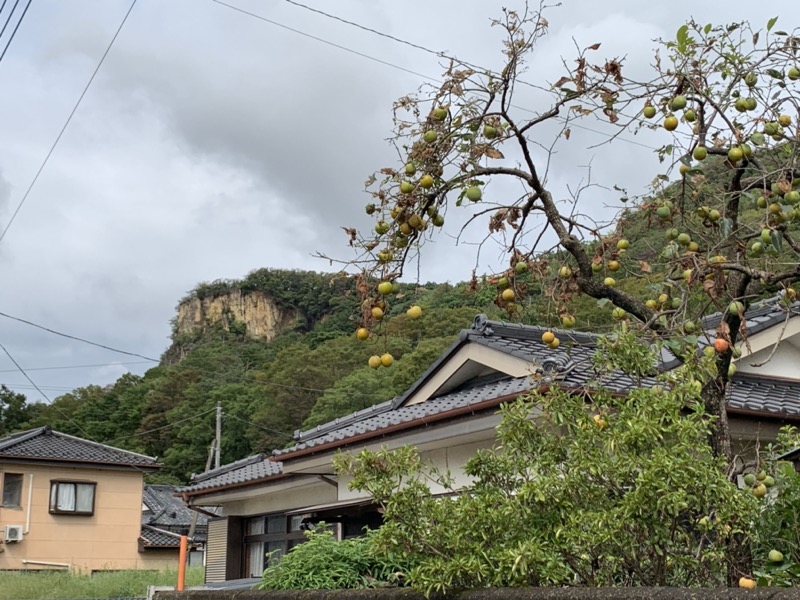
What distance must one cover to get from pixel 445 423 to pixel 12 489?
22.4 meters

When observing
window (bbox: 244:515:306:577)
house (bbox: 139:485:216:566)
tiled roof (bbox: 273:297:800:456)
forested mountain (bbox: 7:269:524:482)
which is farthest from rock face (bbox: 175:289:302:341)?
tiled roof (bbox: 273:297:800:456)

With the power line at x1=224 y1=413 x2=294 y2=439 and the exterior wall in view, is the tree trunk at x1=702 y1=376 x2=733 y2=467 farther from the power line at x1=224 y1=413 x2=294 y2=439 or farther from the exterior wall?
the power line at x1=224 y1=413 x2=294 y2=439

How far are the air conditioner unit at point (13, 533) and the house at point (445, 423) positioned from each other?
12.8 m

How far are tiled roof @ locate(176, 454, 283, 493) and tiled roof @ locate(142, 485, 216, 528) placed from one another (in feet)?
56.9

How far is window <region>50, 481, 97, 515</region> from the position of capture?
2780cm

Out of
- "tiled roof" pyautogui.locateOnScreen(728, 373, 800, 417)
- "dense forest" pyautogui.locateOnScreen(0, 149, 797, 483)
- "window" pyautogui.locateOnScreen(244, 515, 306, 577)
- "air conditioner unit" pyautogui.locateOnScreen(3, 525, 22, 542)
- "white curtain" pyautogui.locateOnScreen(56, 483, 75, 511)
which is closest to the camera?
"tiled roof" pyautogui.locateOnScreen(728, 373, 800, 417)

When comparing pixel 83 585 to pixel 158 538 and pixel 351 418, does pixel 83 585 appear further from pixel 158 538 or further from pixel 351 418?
pixel 158 538

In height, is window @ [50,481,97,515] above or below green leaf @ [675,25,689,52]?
below

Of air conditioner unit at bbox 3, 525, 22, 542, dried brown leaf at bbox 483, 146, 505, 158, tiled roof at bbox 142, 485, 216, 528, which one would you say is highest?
dried brown leaf at bbox 483, 146, 505, 158

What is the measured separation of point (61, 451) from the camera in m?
28.5

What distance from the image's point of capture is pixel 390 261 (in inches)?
166

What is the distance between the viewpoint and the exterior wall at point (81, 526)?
2703 centimetres

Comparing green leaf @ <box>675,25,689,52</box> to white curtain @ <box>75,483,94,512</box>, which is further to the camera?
white curtain @ <box>75,483,94,512</box>

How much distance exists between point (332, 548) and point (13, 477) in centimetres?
2400
